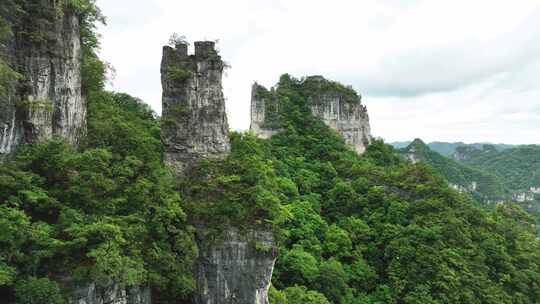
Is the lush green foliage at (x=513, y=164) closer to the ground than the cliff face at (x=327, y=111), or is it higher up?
closer to the ground

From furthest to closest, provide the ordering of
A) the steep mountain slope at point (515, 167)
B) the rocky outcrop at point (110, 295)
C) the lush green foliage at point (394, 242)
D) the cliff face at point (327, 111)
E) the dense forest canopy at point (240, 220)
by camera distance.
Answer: the steep mountain slope at point (515, 167) < the cliff face at point (327, 111) < the lush green foliage at point (394, 242) < the dense forest canopy at point (240, 220) < the rocky outcrop at point (110, 295)

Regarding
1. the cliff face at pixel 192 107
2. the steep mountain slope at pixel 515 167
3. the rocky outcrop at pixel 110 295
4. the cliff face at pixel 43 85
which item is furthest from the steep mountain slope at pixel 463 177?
the cliff face at pixel 43 85

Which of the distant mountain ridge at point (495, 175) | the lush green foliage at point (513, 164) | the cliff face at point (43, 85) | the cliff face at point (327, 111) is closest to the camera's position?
the cliff face at point (43, 85)

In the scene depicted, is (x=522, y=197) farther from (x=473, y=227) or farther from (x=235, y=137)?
(x=235, y=137)

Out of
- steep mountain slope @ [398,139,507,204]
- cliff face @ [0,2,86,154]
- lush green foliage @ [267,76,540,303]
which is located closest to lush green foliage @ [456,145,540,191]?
steep mountain slope @ [398,139,507,204]

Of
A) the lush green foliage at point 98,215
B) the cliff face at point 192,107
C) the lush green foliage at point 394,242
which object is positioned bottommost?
the lush green foliage at point 394,242

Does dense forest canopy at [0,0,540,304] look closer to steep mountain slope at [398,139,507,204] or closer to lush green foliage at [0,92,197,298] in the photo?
lush green foliage at [0,92,197,298]

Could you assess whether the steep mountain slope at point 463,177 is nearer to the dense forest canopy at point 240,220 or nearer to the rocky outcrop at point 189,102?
the dense forest canopy at point 240,220
